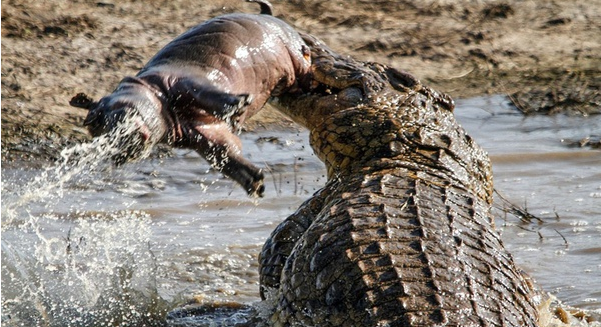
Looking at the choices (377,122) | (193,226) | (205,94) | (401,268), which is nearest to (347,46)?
(193,226)

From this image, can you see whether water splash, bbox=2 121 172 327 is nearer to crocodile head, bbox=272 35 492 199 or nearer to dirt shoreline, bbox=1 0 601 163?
crocodile head, bbox=272 35 492 199

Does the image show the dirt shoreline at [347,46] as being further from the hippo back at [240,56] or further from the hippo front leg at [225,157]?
the hippo front leg at [225,157]

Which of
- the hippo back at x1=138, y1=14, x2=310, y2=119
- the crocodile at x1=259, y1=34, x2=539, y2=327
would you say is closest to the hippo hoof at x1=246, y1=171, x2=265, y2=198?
the crocodile at x1=259, y1=34, x2=539, y2=327

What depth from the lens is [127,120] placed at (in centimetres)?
313

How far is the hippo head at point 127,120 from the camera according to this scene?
310cm

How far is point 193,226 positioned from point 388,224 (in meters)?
3.11

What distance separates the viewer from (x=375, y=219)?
3475 millimetres

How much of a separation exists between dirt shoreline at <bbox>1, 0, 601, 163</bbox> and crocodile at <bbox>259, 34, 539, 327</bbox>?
11.3 ft

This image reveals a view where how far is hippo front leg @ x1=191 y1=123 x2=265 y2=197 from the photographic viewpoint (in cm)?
338

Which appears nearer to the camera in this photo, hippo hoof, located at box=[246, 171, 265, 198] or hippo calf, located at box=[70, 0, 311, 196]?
hippo calf, located at box=[70, 0, 311, 196]

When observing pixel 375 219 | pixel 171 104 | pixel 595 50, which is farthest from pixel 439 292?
pixel 595 50

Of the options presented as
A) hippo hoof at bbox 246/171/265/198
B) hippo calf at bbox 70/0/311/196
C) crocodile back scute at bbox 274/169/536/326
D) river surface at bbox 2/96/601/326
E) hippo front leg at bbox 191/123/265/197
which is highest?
hippo calf at bbox 70/0/311/196

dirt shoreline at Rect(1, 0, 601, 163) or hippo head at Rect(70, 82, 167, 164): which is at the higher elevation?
hippo head at Rect(70, 82, 167, 164)

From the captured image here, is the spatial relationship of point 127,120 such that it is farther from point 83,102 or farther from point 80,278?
point 80,278
